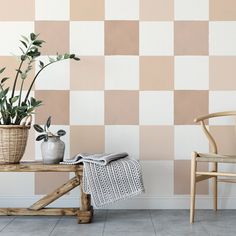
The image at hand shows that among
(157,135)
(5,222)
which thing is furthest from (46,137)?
(157,135)

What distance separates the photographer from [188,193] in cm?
323

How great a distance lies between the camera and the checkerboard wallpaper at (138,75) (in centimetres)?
323

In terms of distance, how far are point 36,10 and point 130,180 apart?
57.3 inches

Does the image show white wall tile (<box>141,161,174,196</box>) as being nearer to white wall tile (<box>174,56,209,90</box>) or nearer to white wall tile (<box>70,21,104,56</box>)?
white wall tile (<box>174,56,209,90</box>)

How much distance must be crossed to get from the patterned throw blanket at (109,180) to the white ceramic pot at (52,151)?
0.17 m

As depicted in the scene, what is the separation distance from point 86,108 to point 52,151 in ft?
1.86

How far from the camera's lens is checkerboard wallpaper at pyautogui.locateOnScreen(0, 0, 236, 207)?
3.23 metres

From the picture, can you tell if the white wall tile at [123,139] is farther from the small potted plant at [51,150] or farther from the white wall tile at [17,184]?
the white wall tile at [17,184]

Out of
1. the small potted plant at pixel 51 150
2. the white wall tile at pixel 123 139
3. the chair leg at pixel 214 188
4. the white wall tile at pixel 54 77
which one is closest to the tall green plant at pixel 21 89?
the white wall tile at pixel 54 77

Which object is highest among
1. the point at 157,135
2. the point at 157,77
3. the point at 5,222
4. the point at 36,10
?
the point at 36,10

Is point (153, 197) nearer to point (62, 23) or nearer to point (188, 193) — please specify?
point (188, 193)

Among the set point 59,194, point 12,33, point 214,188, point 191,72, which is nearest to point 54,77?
point 12,33

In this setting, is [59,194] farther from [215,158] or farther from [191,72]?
[191,72]

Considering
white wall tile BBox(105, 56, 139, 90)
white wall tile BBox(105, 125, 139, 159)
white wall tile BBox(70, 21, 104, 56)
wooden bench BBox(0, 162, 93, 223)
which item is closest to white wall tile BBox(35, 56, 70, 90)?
white wall tile BBox(70, 21, 104, 56)
